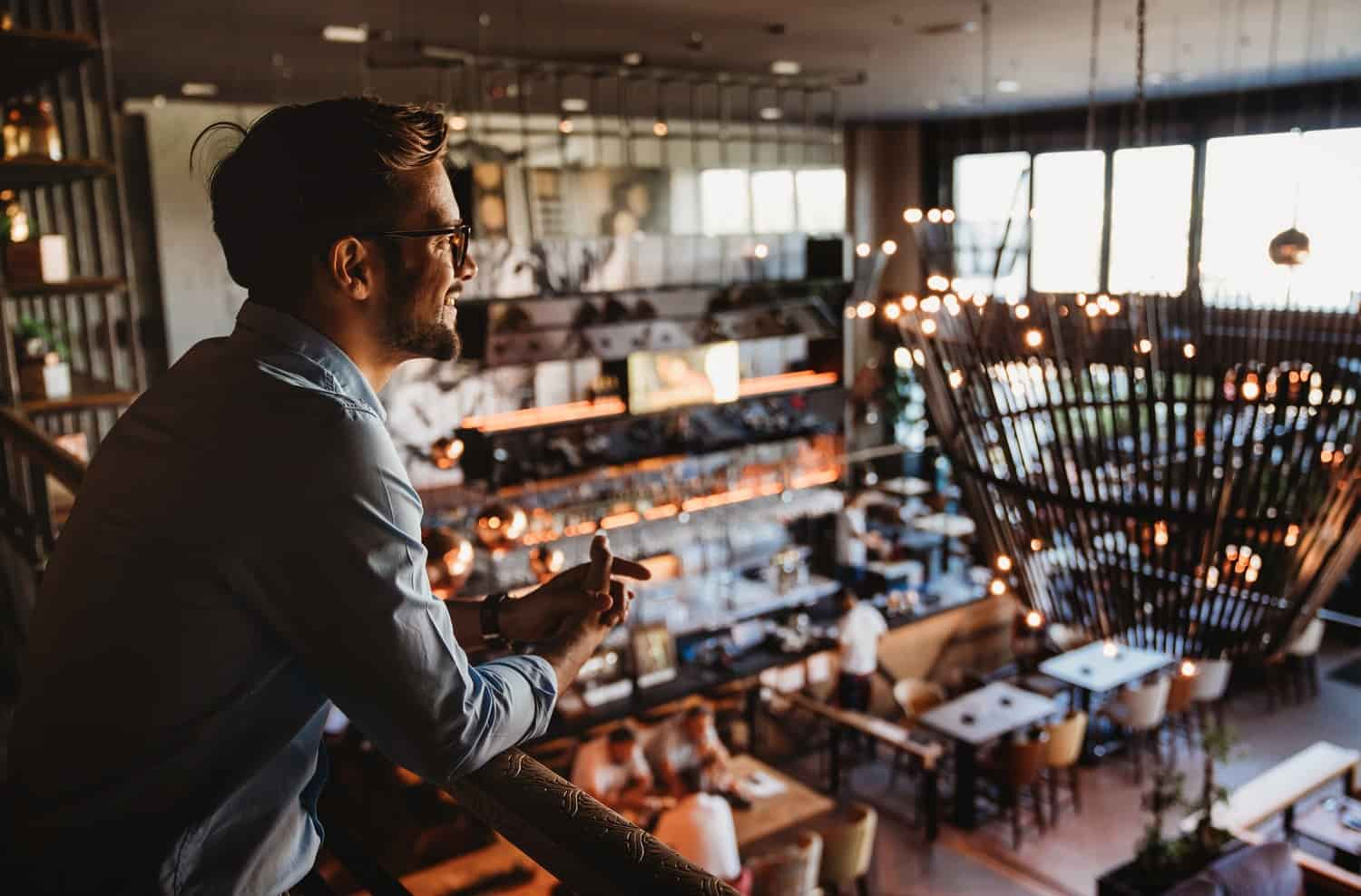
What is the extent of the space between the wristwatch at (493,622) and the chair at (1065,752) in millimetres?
7739

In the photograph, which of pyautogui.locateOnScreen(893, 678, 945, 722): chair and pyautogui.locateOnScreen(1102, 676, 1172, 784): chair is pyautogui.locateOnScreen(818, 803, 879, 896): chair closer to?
pyautogui.locateOnScreen(893, 678, 945, 722): chair

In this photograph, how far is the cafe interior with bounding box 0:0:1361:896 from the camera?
9.03ft

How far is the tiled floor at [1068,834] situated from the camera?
24.5ft

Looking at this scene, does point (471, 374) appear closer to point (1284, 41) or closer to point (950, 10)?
point (950, 10)

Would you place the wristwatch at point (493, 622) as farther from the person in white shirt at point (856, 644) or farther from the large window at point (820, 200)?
the large window at point (820, 200)

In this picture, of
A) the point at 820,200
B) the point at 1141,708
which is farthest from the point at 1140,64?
the point at 820,200

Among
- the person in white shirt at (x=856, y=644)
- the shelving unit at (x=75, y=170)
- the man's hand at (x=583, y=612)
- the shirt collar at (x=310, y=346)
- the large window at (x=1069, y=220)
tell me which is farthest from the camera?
the large window at (x=1069, y=220)

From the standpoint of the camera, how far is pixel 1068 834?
8133 millimetres

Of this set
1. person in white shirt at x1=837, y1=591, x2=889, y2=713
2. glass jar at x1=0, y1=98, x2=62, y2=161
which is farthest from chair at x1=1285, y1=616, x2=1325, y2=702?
glass jar at x1=0, y1=98, x2=62, y2=161

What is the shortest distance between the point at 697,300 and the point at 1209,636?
286 inches

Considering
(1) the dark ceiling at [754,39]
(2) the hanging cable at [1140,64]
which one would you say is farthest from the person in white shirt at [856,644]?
(2) the hanging cable at [1140,64]

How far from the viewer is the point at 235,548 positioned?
95 cm

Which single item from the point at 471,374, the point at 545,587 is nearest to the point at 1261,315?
the point at 545,587

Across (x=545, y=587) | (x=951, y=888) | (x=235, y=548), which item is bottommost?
(x=951, y=888)
